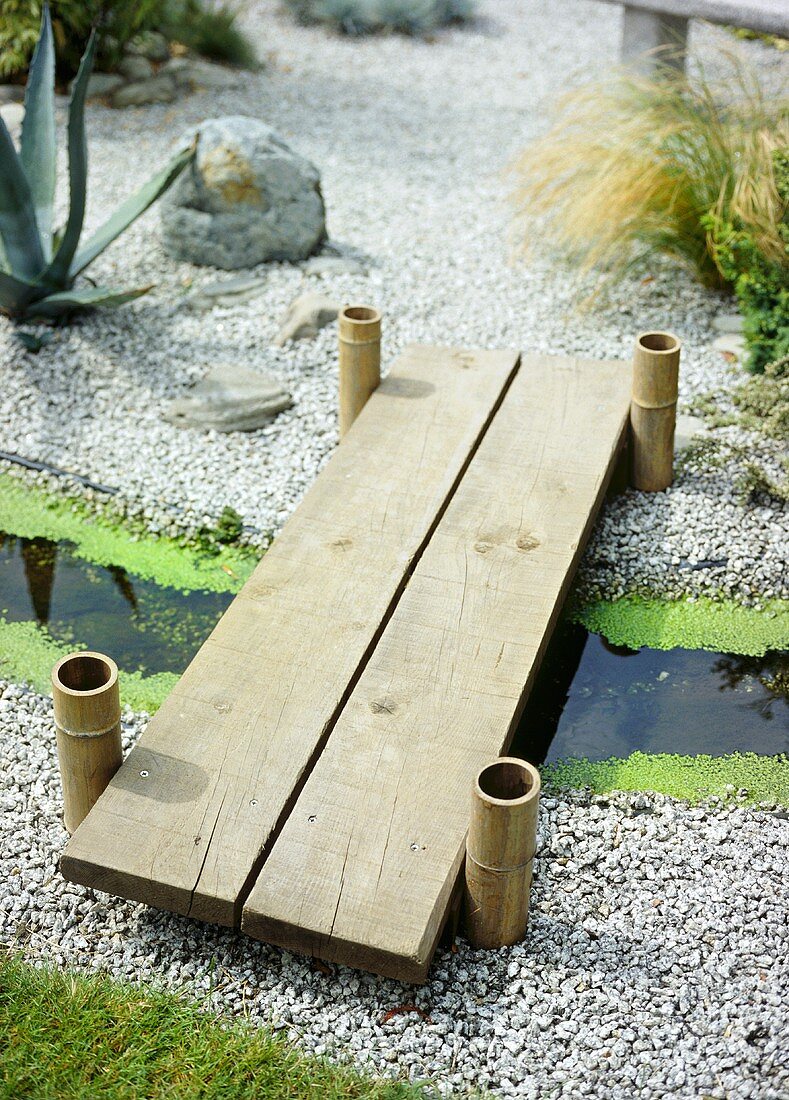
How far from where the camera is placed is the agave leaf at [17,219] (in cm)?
393

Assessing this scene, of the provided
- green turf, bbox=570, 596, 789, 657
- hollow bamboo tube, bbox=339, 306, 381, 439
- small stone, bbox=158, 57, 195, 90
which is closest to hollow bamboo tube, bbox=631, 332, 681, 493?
green turf, bbox=570, 596, 789, 657

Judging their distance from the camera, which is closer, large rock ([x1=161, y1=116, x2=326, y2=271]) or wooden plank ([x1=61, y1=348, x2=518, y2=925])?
wooden plank ([x1=61, y1=348, x2=518, y2=925])

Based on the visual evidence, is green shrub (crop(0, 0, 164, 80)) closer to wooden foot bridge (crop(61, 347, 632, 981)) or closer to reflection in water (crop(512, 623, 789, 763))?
wooden foot bridge (crop(61, 347, 632, 981))

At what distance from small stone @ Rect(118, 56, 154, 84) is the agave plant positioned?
7.92 feet

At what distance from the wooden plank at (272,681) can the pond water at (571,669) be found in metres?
0.49

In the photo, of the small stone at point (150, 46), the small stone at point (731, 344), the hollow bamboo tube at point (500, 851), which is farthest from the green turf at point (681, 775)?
the small stone at point (150, 46)

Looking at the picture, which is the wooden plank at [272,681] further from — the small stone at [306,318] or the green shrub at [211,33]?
the green shrub at [211,33]

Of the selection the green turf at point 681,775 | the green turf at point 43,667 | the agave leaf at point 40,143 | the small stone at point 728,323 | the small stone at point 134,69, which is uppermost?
the agave leaf at point 40,143

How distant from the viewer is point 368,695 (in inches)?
103

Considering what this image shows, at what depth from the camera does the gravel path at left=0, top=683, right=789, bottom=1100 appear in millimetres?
2178

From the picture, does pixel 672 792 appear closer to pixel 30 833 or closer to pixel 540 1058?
pixel 540 1058

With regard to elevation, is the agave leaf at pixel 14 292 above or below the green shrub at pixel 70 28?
below

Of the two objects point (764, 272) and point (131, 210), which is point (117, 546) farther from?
point (764, 272)

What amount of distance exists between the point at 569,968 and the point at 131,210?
3.10m
